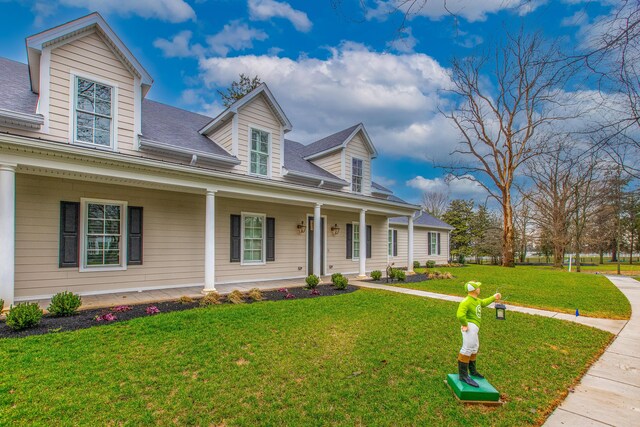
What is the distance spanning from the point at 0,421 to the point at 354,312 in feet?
17.1

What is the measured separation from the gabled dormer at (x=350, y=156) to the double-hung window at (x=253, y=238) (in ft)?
13.7

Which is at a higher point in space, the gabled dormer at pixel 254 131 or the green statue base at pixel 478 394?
the gabled dormer at pixel 254 131

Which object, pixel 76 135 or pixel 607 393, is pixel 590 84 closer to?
pixel 607 393

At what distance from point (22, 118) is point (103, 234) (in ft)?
9.55

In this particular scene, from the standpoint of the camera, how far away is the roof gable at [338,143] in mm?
12670

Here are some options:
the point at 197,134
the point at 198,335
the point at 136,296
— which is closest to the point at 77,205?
the point at 136,296

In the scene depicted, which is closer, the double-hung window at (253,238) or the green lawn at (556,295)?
the green lawn at (556,295)

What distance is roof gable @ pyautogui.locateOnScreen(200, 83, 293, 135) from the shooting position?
9.68 m

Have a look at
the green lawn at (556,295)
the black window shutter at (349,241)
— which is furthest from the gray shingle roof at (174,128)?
the green lawn at (556,295)

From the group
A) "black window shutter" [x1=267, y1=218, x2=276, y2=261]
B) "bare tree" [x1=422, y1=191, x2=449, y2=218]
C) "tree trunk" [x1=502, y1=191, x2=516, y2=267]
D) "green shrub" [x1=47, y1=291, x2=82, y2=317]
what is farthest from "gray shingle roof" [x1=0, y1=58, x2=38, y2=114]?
"bare tree" [x1=422, y1=191, x2=449, y2=218]

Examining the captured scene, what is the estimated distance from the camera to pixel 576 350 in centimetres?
466

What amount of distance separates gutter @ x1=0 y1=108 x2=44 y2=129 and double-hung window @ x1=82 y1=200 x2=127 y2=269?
1915mm

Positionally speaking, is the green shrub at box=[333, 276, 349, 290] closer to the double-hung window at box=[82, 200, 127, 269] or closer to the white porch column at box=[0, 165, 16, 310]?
the double-hung window at box=[82, 200, 127, 269]

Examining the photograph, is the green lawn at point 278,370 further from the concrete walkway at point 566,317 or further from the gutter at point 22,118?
the gutter at point 22,118
